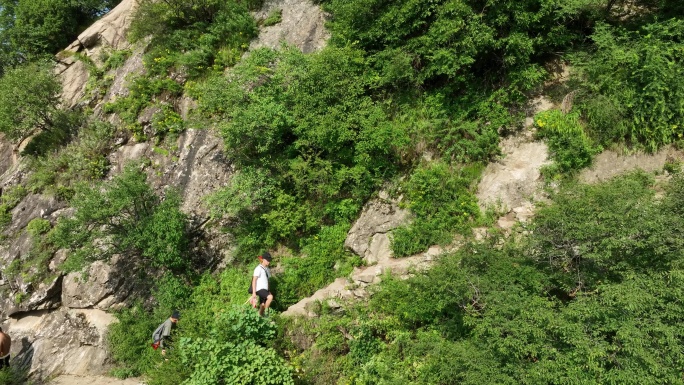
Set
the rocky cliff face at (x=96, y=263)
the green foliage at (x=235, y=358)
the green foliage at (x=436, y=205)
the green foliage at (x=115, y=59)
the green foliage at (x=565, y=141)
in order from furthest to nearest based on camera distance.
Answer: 1. the green foliage at (x=115, y=59)
2. the rocky cliff face at (x=96, y=263)
3. the green foliage at (x=436, y=205)
4. the green foliage at (x=565, y=141)
5. the green foliage at (x=235, y=358)

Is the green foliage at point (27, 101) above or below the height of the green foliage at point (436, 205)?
above

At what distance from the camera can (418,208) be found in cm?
858

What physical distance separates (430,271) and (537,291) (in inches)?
68.0

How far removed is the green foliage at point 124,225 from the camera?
980cm

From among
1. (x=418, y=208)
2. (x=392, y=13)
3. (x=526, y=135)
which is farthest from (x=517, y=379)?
(x=392, y=13)

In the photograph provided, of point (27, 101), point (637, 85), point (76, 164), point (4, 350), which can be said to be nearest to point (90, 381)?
point (4, 350)

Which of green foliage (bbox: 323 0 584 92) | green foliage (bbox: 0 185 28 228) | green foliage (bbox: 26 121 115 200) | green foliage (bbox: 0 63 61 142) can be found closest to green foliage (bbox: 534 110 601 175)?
green foliage (bbox: 323 0 584 92)

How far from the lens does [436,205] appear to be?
8.48 meters

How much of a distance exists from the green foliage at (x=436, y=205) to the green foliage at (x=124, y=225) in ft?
19.4

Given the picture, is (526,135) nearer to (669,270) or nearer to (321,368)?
(669,270)

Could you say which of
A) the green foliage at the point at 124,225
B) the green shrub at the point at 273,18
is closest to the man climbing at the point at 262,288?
the green foliage at the point at 124,225

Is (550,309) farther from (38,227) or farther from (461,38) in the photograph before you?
(38,227)

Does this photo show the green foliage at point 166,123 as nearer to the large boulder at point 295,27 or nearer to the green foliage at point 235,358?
the large boulder at point 295,27

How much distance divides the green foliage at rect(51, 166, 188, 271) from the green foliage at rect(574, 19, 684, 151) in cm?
1031
